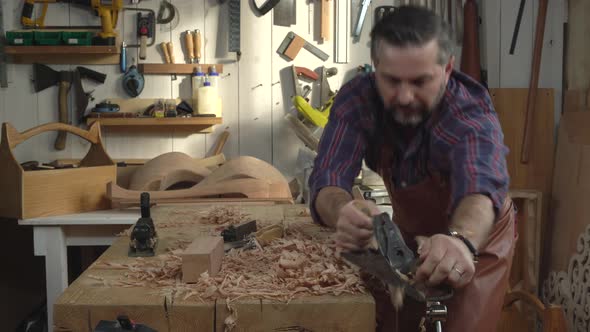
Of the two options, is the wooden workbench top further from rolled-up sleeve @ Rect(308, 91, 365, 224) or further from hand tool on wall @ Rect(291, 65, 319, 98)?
hand tool on wall @ Rect(291, 65, 319, 98)

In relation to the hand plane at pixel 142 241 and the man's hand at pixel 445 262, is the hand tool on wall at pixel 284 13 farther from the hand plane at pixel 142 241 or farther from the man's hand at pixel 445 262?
the man's hand at pixel 445 262

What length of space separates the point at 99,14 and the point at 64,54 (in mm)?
308

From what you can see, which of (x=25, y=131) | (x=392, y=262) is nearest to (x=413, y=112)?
(x=392, y=262)

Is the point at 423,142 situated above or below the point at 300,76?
below

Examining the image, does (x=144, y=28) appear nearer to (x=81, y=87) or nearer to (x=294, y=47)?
(x=81, y=87)

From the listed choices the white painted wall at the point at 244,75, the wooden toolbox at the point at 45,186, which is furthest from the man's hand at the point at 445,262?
the white painted wall at the point at 244,75

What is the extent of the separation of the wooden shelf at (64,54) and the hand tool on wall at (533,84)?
7.37 ft

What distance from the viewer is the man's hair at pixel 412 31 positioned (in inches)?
58.1

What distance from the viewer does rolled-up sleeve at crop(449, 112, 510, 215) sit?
1451mm

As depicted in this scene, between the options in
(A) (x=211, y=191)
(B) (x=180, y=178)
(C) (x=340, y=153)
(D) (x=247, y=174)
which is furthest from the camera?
(B) (x=180, y=178)

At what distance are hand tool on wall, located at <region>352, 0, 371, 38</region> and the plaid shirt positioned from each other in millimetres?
1742

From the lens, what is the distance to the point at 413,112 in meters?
1.57

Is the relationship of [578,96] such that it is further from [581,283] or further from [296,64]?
[296,64]

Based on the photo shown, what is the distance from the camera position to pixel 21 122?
344cm
